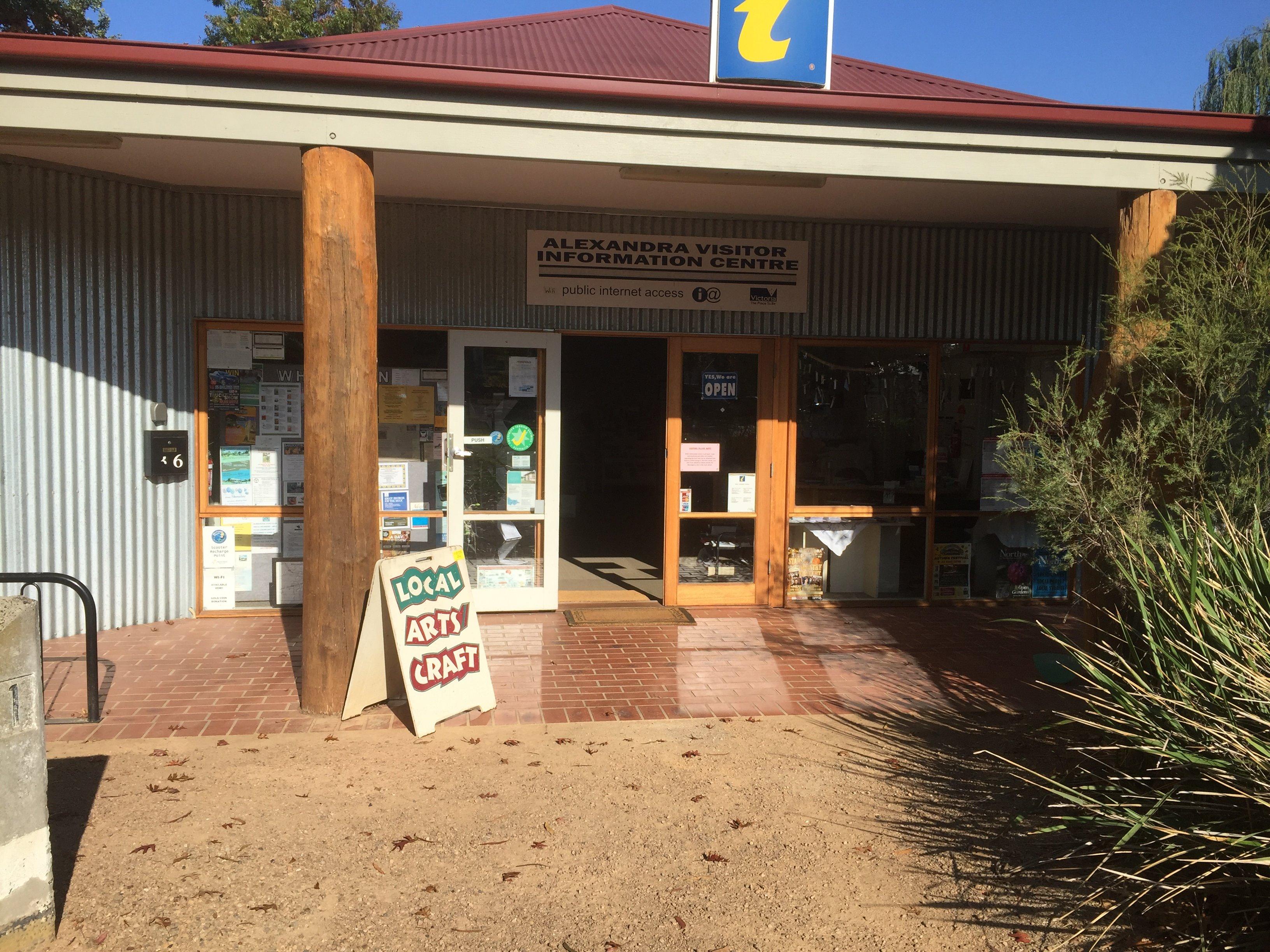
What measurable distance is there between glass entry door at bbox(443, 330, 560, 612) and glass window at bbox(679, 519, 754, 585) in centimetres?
114

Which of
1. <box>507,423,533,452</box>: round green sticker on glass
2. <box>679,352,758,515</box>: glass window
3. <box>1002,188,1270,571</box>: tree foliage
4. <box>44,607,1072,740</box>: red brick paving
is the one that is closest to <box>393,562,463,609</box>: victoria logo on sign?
<box>44,607,1072,740</box>: red brick paving

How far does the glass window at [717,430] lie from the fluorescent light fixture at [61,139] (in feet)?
14.3

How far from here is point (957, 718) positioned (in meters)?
5.71

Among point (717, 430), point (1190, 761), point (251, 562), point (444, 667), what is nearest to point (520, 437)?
point (717, 430)

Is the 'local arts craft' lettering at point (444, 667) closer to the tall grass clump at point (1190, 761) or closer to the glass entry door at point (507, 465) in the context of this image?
the glass entry door at point (507, 465)

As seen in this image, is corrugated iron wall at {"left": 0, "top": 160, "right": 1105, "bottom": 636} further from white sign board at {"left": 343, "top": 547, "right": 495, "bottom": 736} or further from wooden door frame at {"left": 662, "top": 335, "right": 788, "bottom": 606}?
white sign board at {"left": 343, "top": 547, "right": 495, "bottom": 736}

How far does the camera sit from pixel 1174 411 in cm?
534

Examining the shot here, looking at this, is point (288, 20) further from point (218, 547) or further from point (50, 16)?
point (218, 547)

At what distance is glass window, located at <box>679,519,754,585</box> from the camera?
845 centimetres

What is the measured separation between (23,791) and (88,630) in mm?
1970

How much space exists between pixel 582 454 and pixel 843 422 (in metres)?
6.30

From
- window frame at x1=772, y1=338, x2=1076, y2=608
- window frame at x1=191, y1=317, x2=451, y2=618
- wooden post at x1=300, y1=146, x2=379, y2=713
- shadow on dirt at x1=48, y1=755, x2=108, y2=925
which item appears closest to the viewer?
shadow on dirt at x1=48, y1=755, x2=108, y2=925

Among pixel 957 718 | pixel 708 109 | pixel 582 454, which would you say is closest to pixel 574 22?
pixel 708 109

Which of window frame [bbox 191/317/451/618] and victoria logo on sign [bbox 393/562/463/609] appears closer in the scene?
victoria logo on sign [bbox 393/562/463/609]
